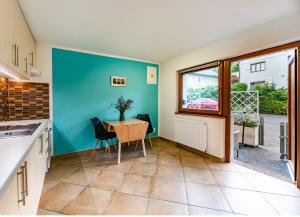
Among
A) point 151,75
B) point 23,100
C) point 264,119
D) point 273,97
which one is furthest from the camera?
point 273,97

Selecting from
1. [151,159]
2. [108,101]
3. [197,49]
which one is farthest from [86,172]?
[197,49]

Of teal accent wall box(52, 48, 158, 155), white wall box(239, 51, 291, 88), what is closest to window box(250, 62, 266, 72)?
white wall box(239, 51, 291, 88)

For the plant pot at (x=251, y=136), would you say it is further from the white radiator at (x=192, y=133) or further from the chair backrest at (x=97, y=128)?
the chair backrest at (x=97, y=128)

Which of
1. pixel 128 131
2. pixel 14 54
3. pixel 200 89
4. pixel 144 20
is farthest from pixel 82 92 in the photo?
pixel 200 89

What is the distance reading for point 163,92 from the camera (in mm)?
4320

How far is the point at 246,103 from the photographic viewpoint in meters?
4.10

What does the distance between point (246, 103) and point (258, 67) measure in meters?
4.55

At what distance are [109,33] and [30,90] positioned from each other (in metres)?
1.77

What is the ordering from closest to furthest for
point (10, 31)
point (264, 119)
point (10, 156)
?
point (10, 156) → point (10, 31) → point (264, 119)

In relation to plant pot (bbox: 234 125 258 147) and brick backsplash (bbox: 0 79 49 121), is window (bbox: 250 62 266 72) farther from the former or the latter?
brick backsplash (bbox: 0 79 49 121)

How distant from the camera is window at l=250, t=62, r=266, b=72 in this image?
703cm

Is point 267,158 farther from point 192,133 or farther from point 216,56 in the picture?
point 216,56

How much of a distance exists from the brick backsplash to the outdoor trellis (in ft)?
14.5

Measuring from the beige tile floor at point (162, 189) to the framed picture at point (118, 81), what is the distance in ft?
5.88
